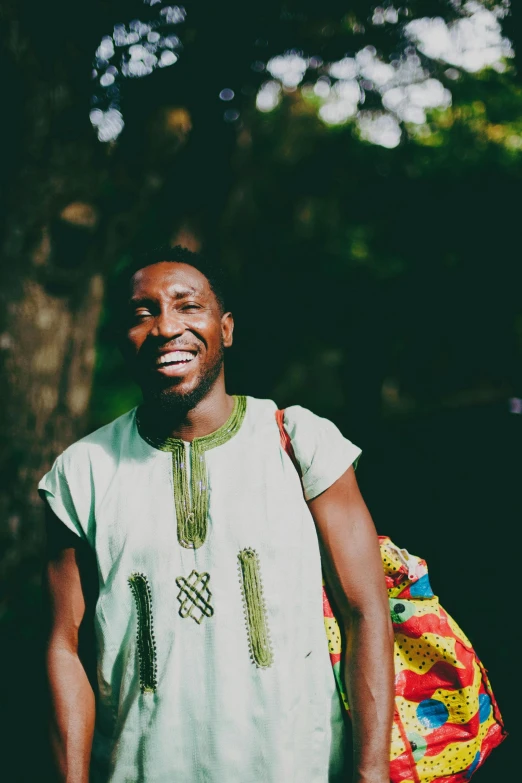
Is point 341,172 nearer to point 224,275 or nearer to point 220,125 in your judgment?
point 220,125

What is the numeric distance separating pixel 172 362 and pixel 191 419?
0.61ft

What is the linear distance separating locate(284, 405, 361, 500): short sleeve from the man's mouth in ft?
1.21

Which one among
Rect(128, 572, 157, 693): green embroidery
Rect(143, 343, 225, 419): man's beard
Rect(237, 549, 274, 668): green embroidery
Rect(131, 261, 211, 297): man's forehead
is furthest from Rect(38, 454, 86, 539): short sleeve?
Rect(131, 261, 211, 297): man's forehead

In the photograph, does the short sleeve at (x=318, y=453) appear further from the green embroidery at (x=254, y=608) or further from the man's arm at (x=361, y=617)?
the green embroidery at (x=254, y=608)

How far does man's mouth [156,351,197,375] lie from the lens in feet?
6.61

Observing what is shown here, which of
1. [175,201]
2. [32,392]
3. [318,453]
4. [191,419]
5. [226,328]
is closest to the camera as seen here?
[318,453]

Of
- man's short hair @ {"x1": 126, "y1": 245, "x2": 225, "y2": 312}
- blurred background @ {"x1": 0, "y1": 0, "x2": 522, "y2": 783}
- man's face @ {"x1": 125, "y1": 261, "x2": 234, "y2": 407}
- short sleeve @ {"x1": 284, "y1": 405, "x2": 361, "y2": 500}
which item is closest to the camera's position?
short sleeve @ {"x1": 284, "y1": 405, "x2": 361, "y2": 500}

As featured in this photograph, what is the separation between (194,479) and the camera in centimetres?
198

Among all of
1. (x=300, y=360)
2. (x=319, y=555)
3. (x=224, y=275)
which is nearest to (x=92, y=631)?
(x=319, y=555)

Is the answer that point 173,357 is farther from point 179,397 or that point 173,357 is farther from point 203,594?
point 203,594

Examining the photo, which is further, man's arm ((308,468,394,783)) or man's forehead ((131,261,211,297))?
man's forehead ((131,261,211,297))

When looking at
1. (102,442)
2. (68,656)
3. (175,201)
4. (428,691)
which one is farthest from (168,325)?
(175,201)

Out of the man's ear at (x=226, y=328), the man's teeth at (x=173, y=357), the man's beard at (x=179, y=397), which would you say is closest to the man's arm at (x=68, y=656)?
the man's beard at (x=179, y=397)

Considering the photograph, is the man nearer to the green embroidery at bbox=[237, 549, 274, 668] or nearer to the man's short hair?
the green embroidery at bbox=[237, 549, 274, 668]
